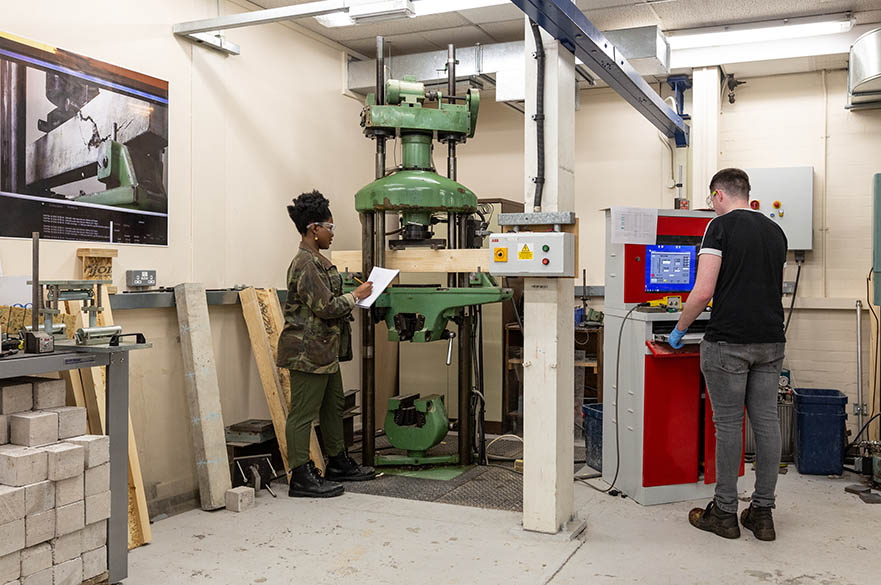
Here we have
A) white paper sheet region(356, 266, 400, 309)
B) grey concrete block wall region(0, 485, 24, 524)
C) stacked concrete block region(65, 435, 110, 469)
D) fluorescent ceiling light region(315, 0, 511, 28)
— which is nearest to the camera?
grey concrete block wall region(0, 485, 24, 524)

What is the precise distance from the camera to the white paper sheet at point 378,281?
13.6ft

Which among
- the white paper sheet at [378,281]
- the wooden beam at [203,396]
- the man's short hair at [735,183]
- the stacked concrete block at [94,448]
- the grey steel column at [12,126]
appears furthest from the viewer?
the white paper sheet at [378,281]

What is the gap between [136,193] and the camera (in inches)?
148

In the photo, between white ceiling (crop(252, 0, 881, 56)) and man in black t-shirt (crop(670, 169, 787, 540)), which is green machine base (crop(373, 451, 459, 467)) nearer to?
man in black t-shirt (crop(670, 169, 787, 540))

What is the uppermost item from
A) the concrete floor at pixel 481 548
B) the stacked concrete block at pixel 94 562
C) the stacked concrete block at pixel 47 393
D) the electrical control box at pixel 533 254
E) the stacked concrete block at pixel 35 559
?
the electrical control box at pixel 533 254

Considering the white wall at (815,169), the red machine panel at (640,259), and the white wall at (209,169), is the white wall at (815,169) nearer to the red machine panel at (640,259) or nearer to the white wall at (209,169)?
the red machine panel at (640,259)

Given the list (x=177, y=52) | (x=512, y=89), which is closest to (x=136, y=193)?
(x=177, y=52)

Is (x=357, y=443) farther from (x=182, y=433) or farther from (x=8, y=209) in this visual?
(x=8, y=209)

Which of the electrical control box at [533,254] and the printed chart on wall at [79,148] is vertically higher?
the printed chart on wall at [79,148]

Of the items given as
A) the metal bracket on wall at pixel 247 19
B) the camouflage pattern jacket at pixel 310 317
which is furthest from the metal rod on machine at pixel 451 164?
the metal bracket on wall at pixel 247 19

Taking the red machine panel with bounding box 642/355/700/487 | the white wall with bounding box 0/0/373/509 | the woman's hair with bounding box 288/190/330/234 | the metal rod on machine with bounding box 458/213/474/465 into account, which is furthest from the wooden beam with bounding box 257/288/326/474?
the red machine panel with bounding box 642/355/700/487

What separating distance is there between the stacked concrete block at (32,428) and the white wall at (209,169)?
0.84 meters

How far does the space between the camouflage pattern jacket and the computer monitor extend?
1595 millimetres

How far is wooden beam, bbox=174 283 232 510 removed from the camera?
3.87 m
